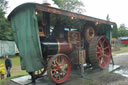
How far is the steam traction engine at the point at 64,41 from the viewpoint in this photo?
385 cm

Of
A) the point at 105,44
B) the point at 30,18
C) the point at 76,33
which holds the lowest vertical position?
the point at 105,44

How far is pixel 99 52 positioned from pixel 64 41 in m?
1.78

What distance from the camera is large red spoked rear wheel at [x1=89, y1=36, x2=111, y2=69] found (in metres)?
5.00

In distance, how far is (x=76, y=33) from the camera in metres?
5.29

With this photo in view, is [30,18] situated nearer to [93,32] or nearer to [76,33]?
[76,33]

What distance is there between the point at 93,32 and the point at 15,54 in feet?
46.4

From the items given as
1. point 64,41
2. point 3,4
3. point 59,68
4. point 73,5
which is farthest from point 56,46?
point 3,4

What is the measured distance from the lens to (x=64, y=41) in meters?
4.73

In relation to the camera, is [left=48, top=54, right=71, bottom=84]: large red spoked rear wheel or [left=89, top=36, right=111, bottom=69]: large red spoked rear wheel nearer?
[left=48, top=54, right=71, bottom=84]: large red spoked rear wheel

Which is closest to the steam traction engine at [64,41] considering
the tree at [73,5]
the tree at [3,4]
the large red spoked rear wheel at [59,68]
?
the large red spoked rear wheel at [59,68]

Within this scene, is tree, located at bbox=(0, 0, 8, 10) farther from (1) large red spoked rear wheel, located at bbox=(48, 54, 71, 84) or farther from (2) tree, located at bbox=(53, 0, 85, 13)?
(1) large red spoked rear wheel, located at bbox=(48, 54, 71, 84)

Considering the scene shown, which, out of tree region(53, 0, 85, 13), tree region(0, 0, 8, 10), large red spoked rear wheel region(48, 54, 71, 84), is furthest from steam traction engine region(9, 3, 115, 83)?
tree region(0, 0, 8, 10)

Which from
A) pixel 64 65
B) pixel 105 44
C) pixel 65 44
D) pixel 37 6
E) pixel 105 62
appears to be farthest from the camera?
pixel 105 44

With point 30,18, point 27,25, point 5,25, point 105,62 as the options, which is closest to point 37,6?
point 30,18
